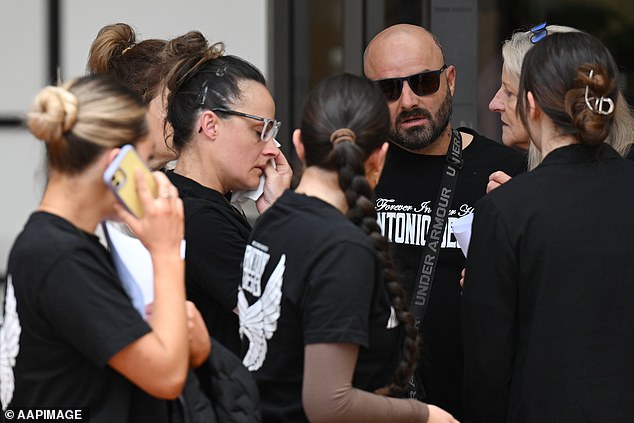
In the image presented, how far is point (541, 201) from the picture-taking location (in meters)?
2.68

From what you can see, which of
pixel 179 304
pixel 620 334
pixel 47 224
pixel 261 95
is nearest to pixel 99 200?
pixel 47 224

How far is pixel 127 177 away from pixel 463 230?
125cm

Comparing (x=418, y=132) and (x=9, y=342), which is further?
(x=418, y=132)

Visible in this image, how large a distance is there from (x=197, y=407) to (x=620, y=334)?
1095 millimetres

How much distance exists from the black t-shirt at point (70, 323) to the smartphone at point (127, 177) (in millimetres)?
108

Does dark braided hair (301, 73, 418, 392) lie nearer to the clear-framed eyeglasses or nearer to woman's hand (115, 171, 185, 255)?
woman's hand (115, 171, 185, 255)

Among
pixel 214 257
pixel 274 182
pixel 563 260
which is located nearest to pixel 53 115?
pixel 214 257

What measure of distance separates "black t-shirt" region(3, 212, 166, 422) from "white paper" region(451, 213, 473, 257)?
1.19m

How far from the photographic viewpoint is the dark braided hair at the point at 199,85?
296 centimetres

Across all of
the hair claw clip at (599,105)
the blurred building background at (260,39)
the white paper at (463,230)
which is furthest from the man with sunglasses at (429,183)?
the blurred building background at (260,39)

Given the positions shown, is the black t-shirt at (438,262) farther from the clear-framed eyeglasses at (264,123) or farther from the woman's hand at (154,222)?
the woman's hand at (154,222)

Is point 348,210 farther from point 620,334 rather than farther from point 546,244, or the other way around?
point 620,334

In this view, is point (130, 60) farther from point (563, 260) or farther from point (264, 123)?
point (563, 260)

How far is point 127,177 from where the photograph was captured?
6.82 ft
